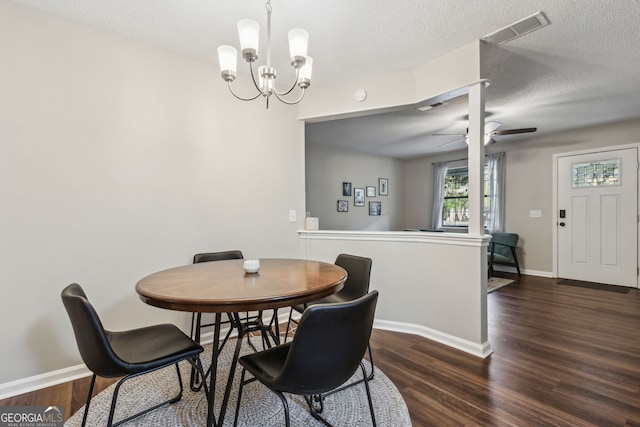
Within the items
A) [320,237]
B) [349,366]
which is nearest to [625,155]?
[320,237]

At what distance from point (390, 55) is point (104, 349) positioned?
2706mm

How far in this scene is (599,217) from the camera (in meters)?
4.44

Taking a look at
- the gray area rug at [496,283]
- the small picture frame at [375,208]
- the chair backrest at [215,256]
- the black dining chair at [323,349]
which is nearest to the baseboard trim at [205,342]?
the chair backrest at [215,256]

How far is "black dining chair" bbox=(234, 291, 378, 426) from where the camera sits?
1055 millimetres

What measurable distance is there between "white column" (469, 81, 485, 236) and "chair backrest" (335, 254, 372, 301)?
950 millimetres

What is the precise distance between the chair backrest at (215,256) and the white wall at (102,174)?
197 mm

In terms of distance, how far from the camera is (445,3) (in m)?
1.87

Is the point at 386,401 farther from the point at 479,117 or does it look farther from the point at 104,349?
the point at 479,117

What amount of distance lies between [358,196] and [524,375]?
4346 mm

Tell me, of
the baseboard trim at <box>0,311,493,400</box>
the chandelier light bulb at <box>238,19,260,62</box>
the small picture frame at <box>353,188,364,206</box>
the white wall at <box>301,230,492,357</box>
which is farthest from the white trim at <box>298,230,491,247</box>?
the small picture frame at <box>353,188,364,206</box>

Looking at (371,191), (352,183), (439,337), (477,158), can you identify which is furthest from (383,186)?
(439,337)

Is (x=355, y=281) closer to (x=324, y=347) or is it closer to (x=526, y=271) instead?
(x=324, y=347)
